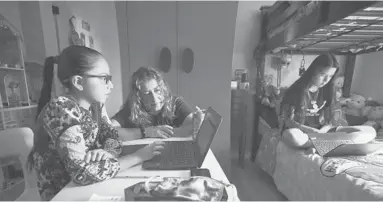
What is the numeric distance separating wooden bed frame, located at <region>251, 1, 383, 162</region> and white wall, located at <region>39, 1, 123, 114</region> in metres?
1.36

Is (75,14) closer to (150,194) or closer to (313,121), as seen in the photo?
(150,194)

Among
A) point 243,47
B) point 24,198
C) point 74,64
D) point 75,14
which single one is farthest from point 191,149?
point 243,47

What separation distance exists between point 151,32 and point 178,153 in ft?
3.61

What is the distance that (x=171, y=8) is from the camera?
53.1 inches

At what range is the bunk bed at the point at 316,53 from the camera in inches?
31.4

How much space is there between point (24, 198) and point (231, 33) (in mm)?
1558

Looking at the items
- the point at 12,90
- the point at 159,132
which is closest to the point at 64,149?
the point at 159,132

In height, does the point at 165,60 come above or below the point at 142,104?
above

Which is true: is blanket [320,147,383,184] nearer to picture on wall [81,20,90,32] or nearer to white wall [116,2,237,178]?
white wall [116,2,237,178]

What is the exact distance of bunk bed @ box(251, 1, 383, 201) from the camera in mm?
798

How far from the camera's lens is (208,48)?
1.40 m

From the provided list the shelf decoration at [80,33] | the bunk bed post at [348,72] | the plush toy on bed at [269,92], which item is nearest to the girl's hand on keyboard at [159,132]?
the shelf decoration at [80,33]

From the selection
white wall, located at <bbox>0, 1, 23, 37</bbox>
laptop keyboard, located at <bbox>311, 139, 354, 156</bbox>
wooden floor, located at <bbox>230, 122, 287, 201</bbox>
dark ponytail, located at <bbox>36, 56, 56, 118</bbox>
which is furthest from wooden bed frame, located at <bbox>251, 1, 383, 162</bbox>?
white wall, located at <bbox>0, 1, 23, 37</bbox>

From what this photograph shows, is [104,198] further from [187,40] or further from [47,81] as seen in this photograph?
[187,40]
